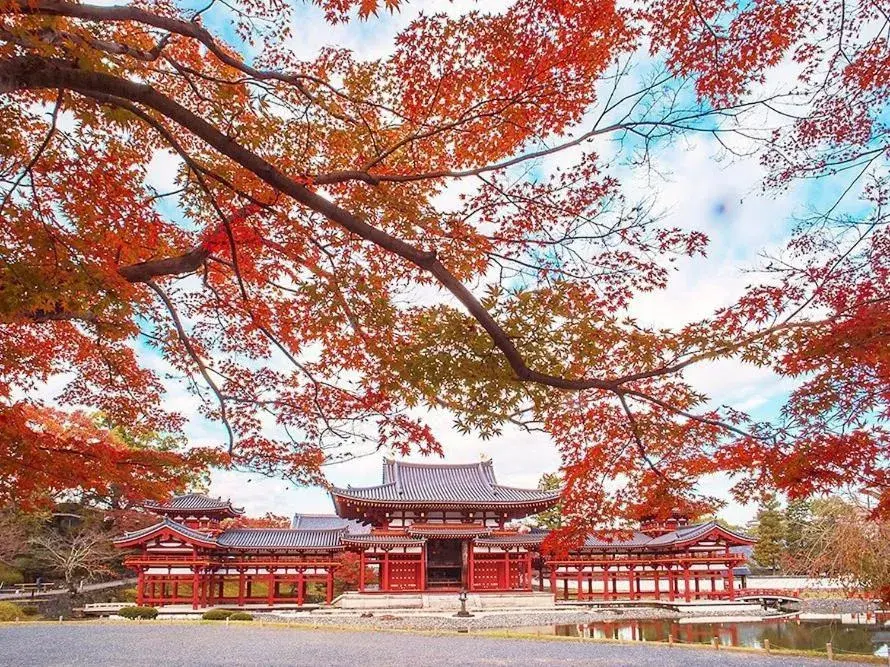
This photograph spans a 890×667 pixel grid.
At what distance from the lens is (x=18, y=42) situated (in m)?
3.76

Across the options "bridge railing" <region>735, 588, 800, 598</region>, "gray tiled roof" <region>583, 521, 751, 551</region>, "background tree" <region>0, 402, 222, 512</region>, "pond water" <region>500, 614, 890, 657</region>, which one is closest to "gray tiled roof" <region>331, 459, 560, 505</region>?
"gray tiled roof" <region>583, 521, 751, 551</region>

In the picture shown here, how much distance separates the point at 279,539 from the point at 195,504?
3.82 meters

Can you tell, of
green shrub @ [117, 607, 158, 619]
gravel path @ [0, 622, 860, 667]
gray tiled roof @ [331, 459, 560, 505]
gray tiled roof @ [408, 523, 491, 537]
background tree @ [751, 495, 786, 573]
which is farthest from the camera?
background tree @ [751, 495, 786, 573]

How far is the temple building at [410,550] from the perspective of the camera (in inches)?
892

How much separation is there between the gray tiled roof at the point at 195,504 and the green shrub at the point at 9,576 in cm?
771

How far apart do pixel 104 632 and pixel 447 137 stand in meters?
14.5

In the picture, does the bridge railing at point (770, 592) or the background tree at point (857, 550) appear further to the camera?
the bridge railing at point (770, 592)

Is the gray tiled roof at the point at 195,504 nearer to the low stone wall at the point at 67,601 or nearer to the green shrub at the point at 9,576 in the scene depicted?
the low stone wall at the point at 67,601

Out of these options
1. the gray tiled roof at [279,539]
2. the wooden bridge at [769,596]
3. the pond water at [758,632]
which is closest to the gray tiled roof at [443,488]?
the gray tiled roof at [279,539]

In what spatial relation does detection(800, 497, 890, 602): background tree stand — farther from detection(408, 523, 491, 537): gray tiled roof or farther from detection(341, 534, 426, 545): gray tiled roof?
→ detection(341, 534, 426, 545): gray tiled roof

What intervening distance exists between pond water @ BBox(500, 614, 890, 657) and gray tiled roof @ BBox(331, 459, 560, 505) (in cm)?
487

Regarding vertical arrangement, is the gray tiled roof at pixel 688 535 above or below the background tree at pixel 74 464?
below

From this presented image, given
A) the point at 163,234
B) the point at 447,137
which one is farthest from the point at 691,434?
the point at 163,234

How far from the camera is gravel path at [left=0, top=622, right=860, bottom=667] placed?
10000 millimetres
